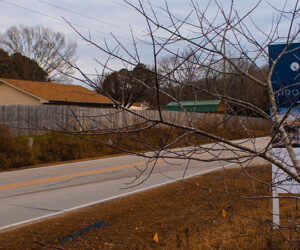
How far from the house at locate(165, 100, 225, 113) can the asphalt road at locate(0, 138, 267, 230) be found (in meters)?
0.70

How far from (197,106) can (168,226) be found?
100 inches

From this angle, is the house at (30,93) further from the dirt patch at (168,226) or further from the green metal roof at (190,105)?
the green metal roof at (190,105)

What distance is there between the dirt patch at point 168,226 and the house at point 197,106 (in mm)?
770

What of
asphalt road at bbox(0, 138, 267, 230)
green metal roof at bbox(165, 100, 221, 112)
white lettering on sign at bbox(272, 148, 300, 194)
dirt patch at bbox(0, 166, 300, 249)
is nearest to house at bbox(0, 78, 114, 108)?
asphalt road at bbox(0, 138, 267, 230)

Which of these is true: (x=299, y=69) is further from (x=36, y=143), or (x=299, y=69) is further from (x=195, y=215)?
(x=36, y=143)

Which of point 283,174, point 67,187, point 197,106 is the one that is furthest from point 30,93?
point 283,174

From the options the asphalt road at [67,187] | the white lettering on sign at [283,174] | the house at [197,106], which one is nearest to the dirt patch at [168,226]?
the white lettering on sign at [283,174]

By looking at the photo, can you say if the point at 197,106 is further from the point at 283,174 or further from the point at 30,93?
the point at 30,93

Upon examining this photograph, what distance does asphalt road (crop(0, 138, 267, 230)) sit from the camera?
7.28m

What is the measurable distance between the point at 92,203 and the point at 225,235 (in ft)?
11.5

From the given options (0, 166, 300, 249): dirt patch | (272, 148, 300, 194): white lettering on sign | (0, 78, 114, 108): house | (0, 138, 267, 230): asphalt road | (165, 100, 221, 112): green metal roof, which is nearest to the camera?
(272, 148, 300, 194): white lettering on sign

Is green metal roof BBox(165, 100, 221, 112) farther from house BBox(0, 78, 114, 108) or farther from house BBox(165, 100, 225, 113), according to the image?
house BBox(0, 78, 114, 108)

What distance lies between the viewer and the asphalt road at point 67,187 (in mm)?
7281

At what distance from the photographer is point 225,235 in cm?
514
